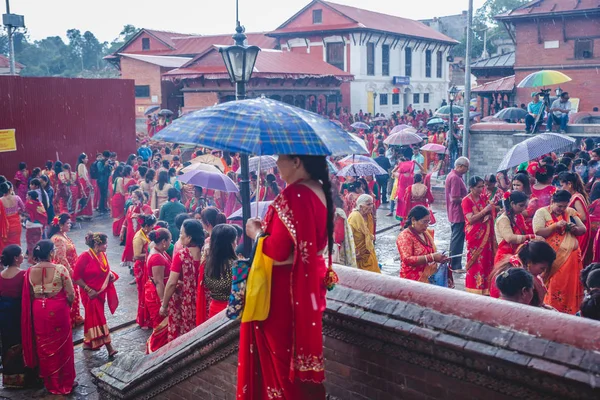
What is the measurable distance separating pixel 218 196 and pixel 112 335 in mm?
4199

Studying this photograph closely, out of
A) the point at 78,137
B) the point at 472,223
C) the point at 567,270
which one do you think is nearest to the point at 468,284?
the point at 472,223

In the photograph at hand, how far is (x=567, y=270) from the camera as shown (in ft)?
19.8

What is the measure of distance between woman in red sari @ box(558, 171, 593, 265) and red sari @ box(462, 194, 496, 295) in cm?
105

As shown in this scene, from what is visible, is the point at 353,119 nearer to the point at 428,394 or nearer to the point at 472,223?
the point at 472,223

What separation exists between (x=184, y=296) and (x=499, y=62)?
27446 mm

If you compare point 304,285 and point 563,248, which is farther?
point 563,248

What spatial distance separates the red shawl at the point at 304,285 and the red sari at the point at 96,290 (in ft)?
14.6

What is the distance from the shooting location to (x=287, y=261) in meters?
3.27

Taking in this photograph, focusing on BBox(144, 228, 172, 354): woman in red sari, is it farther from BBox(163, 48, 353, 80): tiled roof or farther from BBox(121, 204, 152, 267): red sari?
BBox(163, 48, 353, 80): tiled roof

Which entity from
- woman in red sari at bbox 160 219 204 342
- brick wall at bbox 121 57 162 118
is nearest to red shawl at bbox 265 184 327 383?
woman in red sari at bbox 160 219 204 342

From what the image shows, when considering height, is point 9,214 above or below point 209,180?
below

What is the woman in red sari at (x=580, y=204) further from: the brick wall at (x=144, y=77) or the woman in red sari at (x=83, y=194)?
the brick wall at (x=144, y=77)

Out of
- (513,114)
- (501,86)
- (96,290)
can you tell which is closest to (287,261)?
(96,290)

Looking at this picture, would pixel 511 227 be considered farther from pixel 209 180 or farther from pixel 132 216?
pixel 132 216
